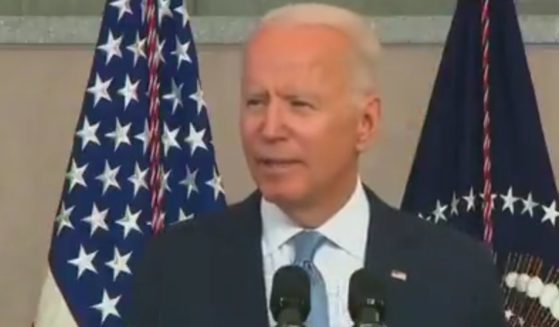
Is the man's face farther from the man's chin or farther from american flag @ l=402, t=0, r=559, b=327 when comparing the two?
american flag @ l=402, t=0, r=559, b=327

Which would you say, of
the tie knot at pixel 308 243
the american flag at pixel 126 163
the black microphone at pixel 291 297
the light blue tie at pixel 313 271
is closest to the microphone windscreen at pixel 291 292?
the black microphone at pixel 291 297

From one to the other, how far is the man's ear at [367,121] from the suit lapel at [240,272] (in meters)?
0.19

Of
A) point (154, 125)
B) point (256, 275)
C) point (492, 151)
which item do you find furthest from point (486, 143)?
point (256, 275)

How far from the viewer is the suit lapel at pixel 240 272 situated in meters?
Answer: 1.67

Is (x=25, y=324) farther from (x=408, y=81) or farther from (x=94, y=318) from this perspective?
(x=408, y=81)

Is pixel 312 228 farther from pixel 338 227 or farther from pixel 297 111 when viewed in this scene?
pixel 297 111

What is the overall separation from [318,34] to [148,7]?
3.06 feet

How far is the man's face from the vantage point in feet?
5.19

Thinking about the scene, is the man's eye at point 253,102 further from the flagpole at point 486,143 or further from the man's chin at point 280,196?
the flagpole at point 486,143

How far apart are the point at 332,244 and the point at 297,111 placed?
201 mm

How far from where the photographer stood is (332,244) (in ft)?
5.49

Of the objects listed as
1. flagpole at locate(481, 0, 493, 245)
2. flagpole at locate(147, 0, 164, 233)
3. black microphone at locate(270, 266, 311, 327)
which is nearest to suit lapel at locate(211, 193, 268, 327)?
black microphone at locate(270, 266, 311, 327)

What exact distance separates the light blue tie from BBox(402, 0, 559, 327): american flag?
955 millimetres

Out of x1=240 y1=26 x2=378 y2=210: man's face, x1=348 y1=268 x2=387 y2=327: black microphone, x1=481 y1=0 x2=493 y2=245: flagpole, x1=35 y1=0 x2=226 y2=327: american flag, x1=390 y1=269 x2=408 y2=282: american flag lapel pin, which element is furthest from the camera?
x1=481 y1=0 x2=493 y2=245: flagpole
